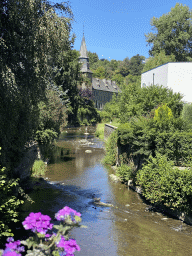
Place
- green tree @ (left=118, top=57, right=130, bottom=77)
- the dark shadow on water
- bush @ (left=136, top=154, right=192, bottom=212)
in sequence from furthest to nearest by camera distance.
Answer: green tree @ (left=118, top=57, right=130, bottom=77), the dark shadow on water, bush @ (left=136, top=154, right=192, bottom=212)

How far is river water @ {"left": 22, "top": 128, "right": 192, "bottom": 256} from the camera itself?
8.08 m

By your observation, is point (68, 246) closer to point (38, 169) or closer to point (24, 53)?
point (24, 53)

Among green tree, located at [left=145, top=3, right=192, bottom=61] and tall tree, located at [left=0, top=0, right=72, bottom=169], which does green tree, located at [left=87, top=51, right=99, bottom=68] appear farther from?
tall tree, located at [left=0, top=0, right=72, bottom=169]

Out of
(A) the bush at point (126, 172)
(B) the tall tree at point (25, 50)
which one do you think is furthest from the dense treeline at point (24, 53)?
(A) the bush at point (126, 172)

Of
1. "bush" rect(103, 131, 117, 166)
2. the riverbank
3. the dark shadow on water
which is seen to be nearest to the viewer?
the riverbank

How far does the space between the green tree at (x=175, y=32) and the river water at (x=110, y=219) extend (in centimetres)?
3648

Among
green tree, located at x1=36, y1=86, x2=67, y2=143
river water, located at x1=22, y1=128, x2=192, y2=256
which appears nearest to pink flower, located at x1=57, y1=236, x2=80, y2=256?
river water, located at x1=22, y1=128, x2=192, y2=256

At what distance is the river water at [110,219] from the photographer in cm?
808

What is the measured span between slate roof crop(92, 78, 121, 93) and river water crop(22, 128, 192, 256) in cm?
7082

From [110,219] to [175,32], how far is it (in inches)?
1742

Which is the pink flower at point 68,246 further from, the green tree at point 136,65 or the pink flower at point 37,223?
the green tree at point 136,65

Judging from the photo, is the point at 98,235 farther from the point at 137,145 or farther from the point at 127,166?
the point at 127,166

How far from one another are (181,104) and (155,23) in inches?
1313

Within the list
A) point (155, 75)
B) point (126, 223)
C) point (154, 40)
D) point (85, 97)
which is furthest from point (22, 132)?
point (85, 97)
